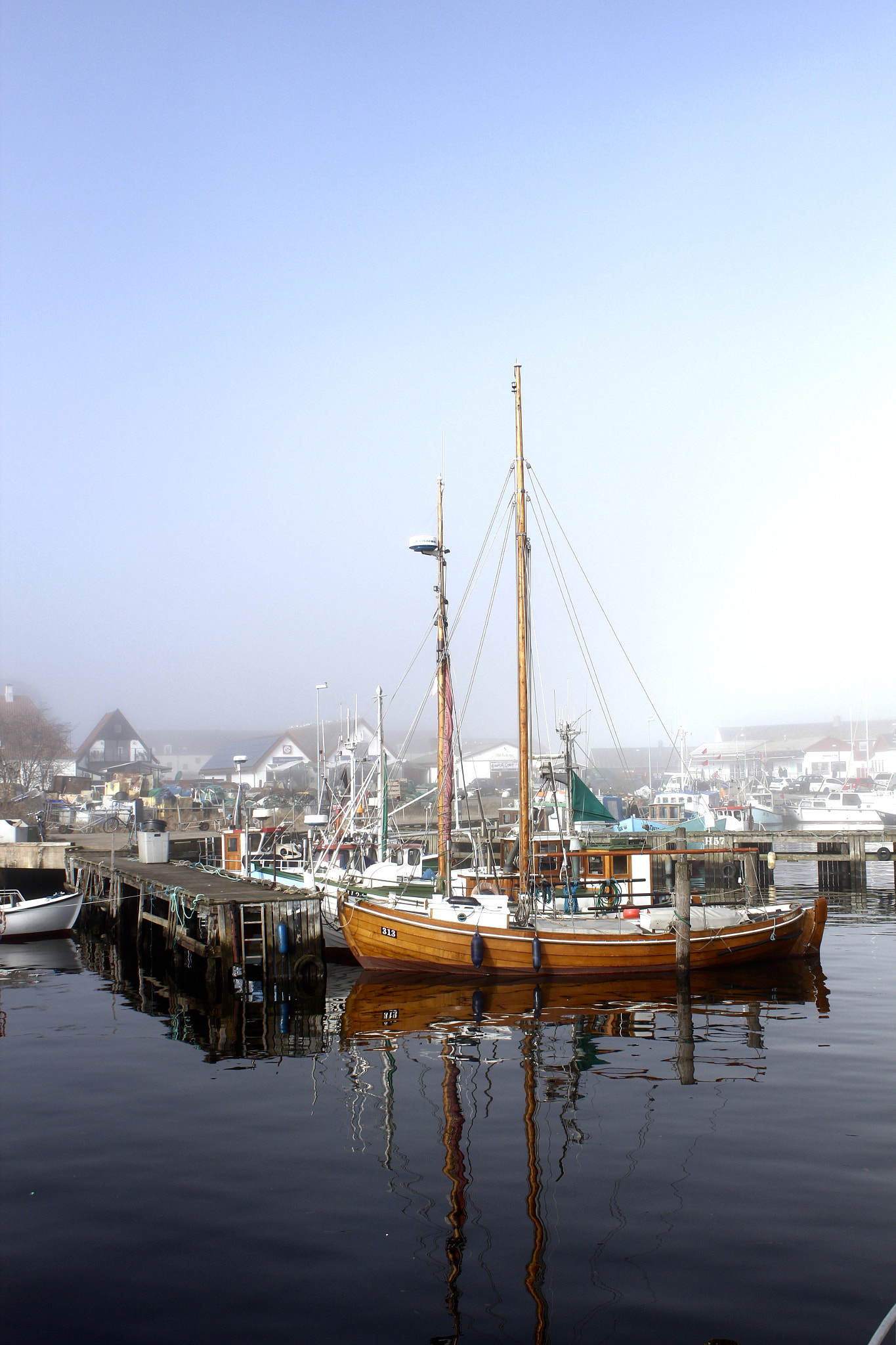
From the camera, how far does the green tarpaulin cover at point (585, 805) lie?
36.5 metres

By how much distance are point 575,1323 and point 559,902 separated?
67.7 ft

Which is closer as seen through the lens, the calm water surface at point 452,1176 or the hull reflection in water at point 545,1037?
the calm water surface at point 452,1176

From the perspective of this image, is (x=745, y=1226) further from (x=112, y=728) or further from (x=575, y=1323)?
(x=112, y=728)

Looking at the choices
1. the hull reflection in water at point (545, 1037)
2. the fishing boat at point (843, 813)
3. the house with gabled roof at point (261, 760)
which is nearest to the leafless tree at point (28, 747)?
the house with gabled roof at point (261, 760)

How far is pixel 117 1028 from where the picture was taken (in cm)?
2161

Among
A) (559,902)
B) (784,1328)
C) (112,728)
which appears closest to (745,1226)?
(784,1328)

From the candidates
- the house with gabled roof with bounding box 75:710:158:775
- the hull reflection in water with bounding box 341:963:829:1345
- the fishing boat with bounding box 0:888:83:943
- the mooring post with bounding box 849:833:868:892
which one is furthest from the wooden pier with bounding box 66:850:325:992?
the house with gabled roof with bounding box 75:710:158:775

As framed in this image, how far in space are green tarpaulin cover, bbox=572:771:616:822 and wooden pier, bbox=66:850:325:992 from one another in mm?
12726

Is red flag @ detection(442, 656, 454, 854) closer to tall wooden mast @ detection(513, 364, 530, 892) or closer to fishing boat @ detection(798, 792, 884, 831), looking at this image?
tall wooden mast @ detection(513, 364, 530, 892)

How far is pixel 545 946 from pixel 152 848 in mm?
21341

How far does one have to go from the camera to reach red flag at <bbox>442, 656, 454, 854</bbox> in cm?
3025

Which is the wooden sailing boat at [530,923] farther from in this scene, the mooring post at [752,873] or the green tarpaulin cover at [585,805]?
the mooring post at [752,873]

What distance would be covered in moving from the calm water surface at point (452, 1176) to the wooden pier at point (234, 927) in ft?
8.69

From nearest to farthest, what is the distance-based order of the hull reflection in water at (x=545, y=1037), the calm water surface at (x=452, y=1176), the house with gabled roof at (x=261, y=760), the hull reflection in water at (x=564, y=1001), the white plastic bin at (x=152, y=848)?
the calm water surface at (x=452, y=1176)
the hull reflection in water at (x=545, y=1037)
the hull reflection in water at (x=564, y=1001)
the white plastic bin at (x=152, y=848)
the house with gabled roof at (x=261, y=760)
